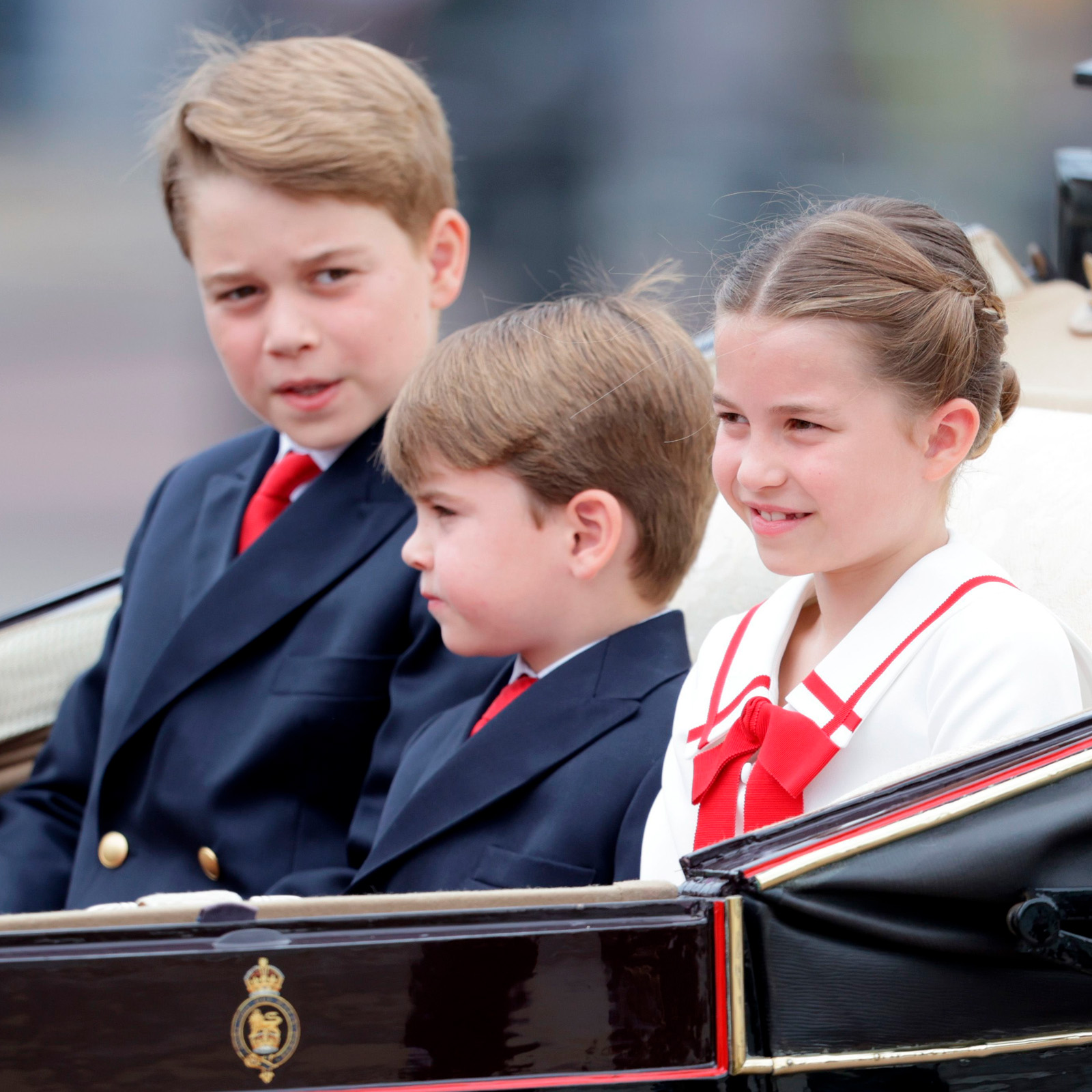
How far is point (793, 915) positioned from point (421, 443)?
62 cm

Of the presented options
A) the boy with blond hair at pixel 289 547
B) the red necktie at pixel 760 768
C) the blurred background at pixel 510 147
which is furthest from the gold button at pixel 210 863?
the blurred background at pixel 510 147

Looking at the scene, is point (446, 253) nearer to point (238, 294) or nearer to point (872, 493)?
point (238, 294)

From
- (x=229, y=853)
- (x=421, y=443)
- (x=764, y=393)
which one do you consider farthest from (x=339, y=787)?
(x=764, y=393)

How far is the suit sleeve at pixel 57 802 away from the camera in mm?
1548

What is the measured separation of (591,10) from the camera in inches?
277

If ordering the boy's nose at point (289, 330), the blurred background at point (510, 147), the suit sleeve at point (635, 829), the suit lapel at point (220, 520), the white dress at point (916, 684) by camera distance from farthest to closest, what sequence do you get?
the blurred background at point (510, 147), the suit lapel at point (220, 520), the boy's nose at point (289, 330), the suit sleeve at point (635, 829), the white dress at point (916, 684)

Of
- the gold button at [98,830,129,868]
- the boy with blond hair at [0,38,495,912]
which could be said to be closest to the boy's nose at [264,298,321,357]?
the boy with blond hair at [0,38,495,912]

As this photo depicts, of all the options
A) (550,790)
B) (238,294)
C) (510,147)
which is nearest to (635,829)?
Result: (550,790)

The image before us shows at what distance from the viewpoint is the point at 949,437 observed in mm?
948

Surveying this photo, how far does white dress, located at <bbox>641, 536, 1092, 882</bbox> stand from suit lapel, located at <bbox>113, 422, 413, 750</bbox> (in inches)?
21.6

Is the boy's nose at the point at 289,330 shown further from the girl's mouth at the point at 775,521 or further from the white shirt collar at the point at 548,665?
the girl's mouth at the point at 775,521

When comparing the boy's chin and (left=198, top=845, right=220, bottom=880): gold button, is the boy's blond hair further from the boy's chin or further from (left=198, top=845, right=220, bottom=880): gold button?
(left=198, top=845, right=220, bottom=880): gold button

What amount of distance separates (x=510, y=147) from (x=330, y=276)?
4.60 m

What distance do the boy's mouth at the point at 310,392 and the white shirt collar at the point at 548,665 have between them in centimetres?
38
